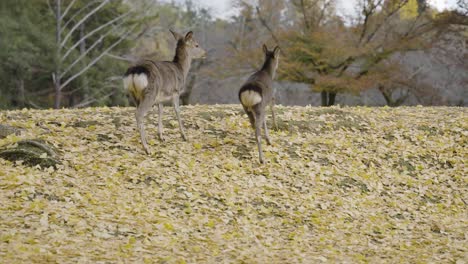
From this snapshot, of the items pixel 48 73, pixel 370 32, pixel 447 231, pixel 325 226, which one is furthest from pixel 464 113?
pixel 48 73

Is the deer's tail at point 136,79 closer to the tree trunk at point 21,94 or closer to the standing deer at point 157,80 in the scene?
the standing deer at point 157,80

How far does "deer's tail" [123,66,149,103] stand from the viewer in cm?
829

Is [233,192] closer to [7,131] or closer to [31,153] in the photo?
[31,153]

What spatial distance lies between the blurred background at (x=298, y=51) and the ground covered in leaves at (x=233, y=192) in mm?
9393

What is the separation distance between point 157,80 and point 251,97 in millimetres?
1559

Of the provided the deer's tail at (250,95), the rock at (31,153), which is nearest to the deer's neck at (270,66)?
the deer's tail at (250,95)

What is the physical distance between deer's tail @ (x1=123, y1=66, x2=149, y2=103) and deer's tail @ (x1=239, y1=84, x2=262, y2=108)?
1640 millimetres

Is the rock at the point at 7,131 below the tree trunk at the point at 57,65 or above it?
below

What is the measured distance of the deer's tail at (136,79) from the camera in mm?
8289

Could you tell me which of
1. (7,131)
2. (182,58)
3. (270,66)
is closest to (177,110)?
(182,58)

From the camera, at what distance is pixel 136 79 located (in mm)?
8289

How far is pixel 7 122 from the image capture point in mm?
10109

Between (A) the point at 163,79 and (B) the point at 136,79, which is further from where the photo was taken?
(A) the point at 163,79

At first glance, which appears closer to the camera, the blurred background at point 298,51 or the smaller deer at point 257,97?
the smaller deer at point 257,97
